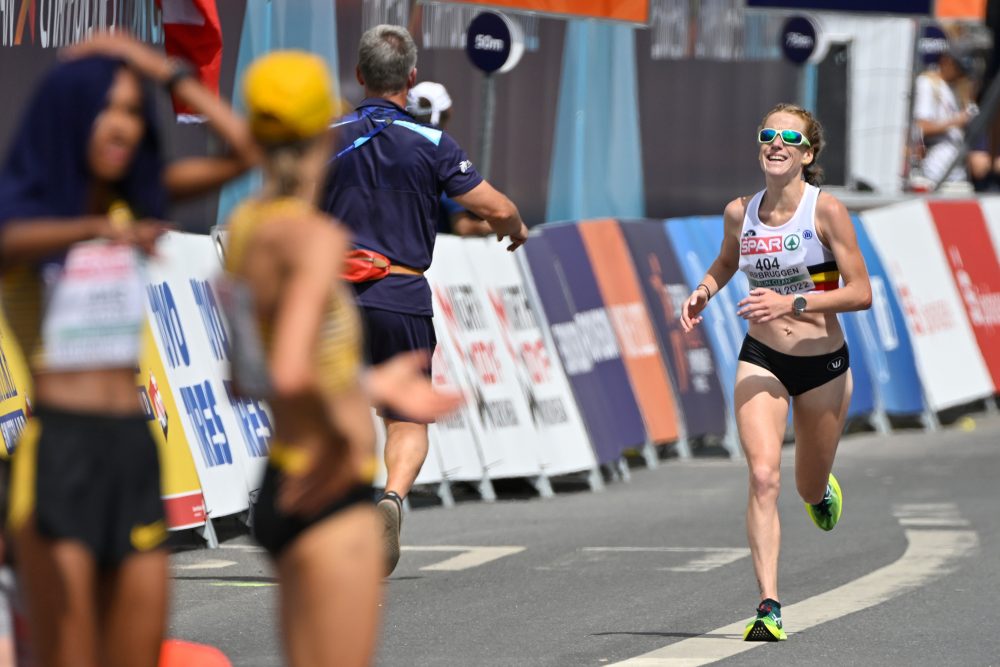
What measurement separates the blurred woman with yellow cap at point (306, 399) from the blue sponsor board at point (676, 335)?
35.7 ft

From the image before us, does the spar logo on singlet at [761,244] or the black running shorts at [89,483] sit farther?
the spar logo on singlet at [761,244]

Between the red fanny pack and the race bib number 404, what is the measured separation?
4377 millimetres

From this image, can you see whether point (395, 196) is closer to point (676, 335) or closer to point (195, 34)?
point (195, 34)

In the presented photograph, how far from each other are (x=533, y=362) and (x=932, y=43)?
45.7 ft

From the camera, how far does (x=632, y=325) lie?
15.0 m

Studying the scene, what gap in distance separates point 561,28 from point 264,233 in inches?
514

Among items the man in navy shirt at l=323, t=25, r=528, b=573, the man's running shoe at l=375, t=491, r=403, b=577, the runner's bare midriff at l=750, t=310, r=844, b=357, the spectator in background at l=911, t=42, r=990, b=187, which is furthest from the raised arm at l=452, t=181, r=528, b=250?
the spectator in background at l=911, t=42, r=990, b=187

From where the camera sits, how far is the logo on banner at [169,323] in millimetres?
10562

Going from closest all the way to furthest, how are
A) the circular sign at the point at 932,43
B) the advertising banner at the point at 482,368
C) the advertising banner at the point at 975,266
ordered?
the advertising banner at the point at 482,368 < the advertising banner at the point at 975,266 < the circular sign at the point at 932,43

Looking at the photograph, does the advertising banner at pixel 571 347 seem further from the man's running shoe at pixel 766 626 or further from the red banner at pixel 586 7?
the man's running shoe at pixel 766 626

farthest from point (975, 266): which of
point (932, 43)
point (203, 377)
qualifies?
point (203, 377)

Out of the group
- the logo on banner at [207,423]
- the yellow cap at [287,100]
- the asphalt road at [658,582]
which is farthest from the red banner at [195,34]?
the yellow cap at [287,100]

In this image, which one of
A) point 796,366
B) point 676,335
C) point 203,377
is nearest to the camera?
point 796,366

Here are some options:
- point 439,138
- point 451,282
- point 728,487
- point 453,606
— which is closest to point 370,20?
point 451,282
